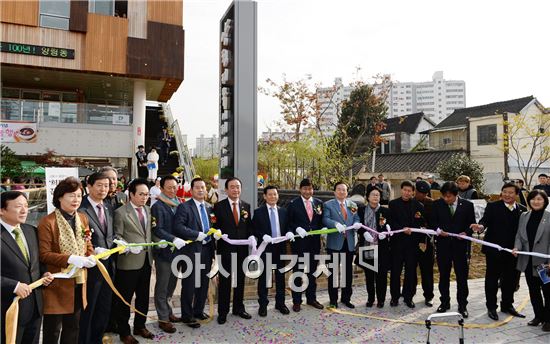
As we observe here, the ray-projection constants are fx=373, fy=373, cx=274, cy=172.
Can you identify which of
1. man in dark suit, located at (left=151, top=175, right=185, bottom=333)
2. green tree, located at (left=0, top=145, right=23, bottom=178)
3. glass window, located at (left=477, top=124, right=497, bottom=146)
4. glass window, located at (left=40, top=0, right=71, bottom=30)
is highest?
glass window, located at (left=40, top=0, right=71, bottom=30)

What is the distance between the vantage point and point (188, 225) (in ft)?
14.7

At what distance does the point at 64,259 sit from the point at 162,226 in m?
1.31

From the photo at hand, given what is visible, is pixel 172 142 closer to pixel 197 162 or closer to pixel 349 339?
pixel 197 162

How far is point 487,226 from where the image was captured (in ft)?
16.7

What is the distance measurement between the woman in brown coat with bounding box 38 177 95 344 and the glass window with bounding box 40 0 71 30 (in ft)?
51.5

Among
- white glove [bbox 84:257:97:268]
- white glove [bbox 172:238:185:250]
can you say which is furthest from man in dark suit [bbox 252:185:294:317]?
white glove [bbox 84:257:97:268]

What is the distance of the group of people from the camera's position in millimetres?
3113

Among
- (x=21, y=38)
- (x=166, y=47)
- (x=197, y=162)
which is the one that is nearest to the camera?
(x=21, y=38)

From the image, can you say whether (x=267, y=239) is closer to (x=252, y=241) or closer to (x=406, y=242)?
(x=252, y=241)

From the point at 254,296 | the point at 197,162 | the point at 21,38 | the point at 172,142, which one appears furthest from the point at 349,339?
the point at 197,162

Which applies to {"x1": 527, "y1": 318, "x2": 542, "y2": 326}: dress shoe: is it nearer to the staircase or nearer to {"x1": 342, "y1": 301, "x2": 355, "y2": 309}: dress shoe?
{"x1": 342, "y1": 301, "x2": 355, "y2": 309}: dress shoe

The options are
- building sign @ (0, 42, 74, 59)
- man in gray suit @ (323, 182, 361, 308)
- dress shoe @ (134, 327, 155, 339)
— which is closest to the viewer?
dress shoe @ (134, 327, 155, 339)

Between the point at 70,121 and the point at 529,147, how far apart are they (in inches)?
867

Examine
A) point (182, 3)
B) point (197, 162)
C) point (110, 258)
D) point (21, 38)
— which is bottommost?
point (110, 258)
